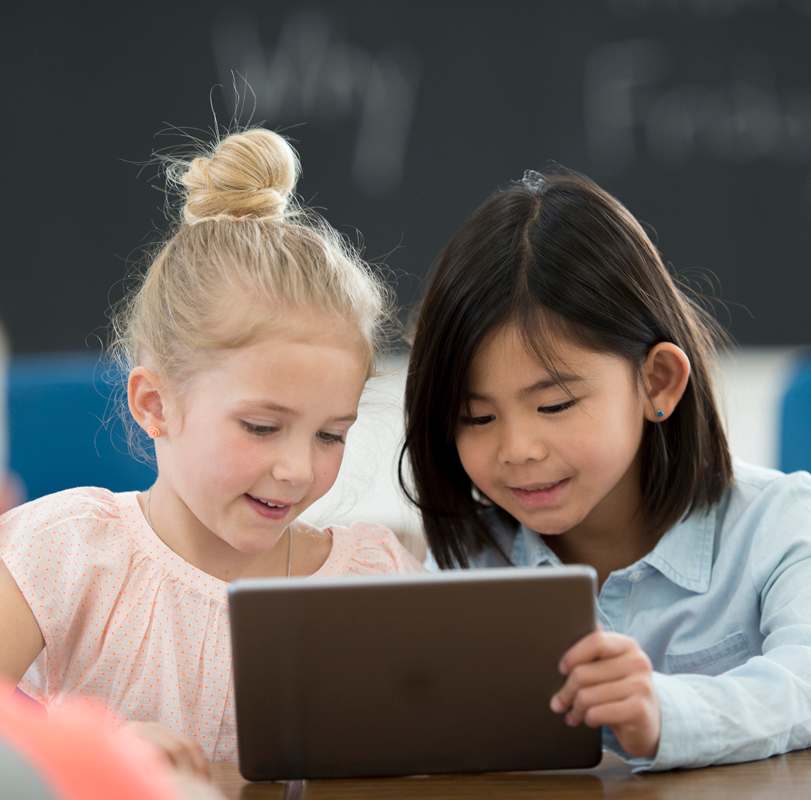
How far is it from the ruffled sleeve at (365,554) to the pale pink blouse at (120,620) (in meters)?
0.15

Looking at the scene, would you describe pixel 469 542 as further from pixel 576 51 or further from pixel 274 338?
pixel 576 51

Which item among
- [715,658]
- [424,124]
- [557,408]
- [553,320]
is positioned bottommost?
[715,658]

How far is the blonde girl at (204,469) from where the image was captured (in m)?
0.94

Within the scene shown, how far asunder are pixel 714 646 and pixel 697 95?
66.5 inches

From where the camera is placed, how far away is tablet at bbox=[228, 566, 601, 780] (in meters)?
0.61

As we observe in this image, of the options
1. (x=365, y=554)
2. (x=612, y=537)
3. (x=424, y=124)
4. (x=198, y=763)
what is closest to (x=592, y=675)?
(x=198, y=763)

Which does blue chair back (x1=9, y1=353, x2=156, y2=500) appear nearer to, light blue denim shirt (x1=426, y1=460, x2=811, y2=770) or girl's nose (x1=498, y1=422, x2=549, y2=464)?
light blue denim shirt (x1=426, y1=460, x2=811, y2=770)

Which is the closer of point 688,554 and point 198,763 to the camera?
point 198,763

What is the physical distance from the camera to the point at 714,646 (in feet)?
3.59

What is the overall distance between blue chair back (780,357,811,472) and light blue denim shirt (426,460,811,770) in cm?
38

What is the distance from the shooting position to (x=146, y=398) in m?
1.03

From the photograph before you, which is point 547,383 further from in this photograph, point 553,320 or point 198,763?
point 198,763

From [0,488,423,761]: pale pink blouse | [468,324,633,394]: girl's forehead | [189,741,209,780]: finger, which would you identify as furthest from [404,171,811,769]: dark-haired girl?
[189,741,209,780]: finger

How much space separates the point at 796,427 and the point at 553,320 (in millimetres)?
770
